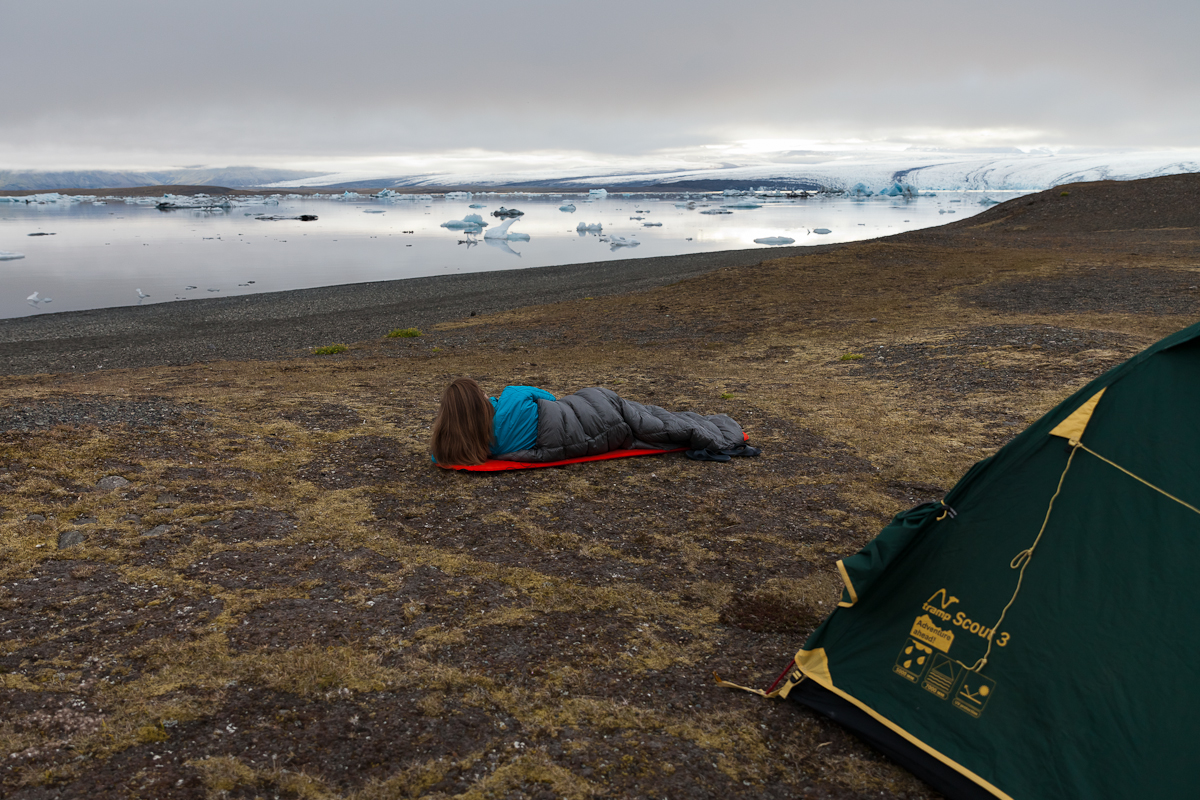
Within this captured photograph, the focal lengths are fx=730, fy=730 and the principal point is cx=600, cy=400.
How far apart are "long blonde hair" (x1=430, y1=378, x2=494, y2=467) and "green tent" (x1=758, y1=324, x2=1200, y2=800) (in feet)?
13.6

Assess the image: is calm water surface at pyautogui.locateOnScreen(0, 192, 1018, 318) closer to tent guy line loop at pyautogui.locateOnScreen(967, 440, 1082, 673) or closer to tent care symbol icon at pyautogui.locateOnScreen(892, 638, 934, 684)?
tent care symbol icon at pyautogui.locateOnScreen(892, 638, 934, 684)

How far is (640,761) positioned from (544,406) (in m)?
4.30

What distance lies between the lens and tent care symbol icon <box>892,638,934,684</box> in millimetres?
3570

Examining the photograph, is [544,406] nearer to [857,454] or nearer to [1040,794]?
[857,454]

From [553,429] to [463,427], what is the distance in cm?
87

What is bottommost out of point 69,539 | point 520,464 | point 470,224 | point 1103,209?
point 520,464

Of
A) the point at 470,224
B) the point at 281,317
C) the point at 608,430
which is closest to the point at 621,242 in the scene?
the point at 470,224

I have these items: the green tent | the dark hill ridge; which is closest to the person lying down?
the green tent

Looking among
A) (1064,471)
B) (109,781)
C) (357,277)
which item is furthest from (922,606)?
(357,277)

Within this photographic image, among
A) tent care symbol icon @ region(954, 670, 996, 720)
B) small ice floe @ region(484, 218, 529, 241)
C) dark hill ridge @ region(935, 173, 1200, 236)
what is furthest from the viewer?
small ice floe @ region(484, 218, 529, 241)

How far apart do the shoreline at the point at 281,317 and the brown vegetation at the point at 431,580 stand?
16.8 feet

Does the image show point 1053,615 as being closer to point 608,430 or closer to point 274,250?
point 608,430

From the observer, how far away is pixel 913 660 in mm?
3605

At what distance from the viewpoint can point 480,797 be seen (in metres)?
3.17
